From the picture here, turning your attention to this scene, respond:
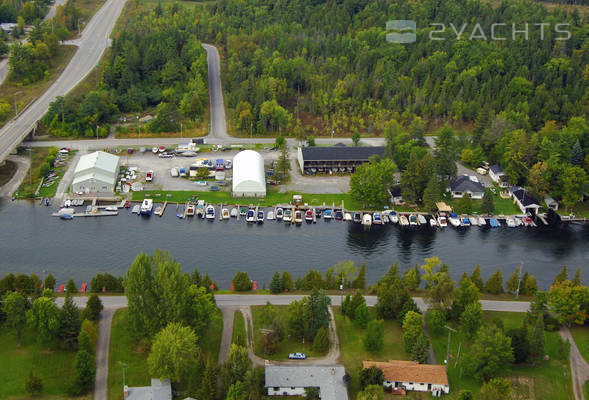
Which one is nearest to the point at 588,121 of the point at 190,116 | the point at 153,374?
the point at 190,116

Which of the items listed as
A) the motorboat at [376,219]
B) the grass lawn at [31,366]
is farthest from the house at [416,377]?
the motorboat at [376,219]

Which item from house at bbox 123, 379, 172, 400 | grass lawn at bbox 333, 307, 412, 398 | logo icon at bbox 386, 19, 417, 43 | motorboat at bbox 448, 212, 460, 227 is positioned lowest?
motorboat at bbox 448, 212, 460, 227

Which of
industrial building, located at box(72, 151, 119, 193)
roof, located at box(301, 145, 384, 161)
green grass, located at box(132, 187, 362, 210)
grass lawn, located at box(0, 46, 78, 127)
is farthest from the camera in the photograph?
grass lawn, located at box(0, 46, 78, 127)

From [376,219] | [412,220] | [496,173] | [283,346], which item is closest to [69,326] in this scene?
[283,346]

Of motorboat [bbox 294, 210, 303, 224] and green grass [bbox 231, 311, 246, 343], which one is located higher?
green grass [bbox 231, 311, 246, 343]

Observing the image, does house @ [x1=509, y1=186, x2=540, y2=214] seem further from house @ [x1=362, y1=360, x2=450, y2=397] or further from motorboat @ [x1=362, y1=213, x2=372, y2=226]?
house @ [x1=362, y1=360, x2=450, y2=397]

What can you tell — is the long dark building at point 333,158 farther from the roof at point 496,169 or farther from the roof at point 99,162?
the roof at point 99,162

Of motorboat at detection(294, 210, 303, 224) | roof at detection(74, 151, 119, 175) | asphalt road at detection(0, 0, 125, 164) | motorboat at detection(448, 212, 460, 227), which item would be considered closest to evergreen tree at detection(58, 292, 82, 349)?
motorboat at detection(294, 210, 303, 224)

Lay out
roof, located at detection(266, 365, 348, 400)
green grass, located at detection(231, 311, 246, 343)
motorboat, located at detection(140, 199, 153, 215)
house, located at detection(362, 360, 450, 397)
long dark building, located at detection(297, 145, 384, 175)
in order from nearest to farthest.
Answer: roof, located at detection(266, 365, 348, 400), house, located at detection(362, 360, 450, 397), green grass, located at detection(231, 311, 246, 343), motorboat, located at detection(140, 199, 153, 215), long dark building, located at detection(297, 145, 384, 175)
